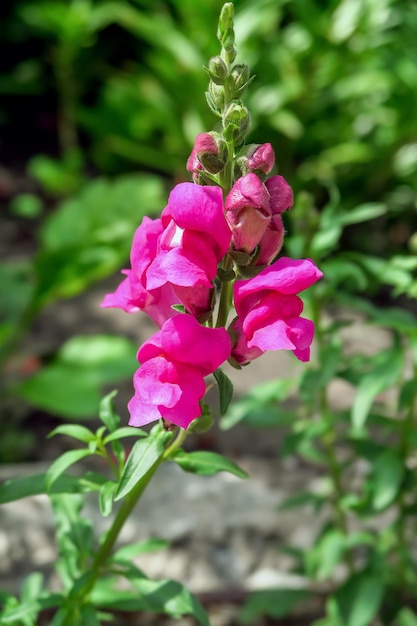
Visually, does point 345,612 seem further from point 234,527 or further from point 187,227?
point 187,227

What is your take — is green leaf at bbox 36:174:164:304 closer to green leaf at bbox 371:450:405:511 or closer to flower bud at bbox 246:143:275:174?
green leaf at bbox 371:450:405:511

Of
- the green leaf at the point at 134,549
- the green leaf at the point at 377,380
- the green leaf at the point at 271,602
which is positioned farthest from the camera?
the green leaf at the point at 271,602

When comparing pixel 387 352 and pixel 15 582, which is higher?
pixel 387 352

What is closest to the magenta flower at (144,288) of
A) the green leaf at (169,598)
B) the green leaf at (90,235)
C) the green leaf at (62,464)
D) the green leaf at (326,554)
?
the green leaf at (62,464)

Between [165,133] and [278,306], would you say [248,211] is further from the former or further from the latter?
[165,133]

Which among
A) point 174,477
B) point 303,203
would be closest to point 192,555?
point 174,477

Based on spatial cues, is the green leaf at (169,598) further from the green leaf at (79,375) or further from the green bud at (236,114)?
the green leaf at (79,375)

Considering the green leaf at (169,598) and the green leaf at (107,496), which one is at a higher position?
the green leaf at (107,496)

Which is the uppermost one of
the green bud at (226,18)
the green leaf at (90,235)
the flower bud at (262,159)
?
the green bud at (226,18)
